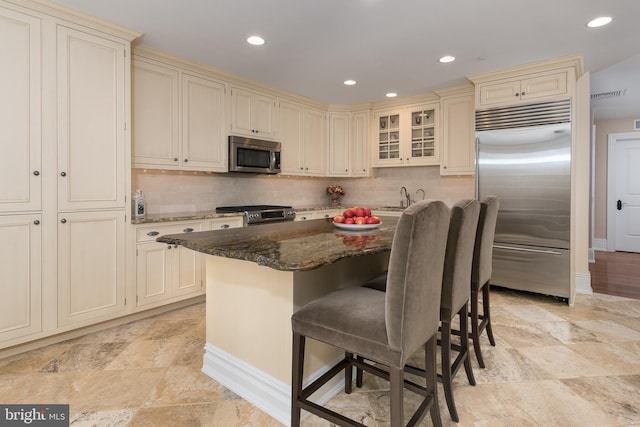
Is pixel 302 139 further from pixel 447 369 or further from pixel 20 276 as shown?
pixel 447 369

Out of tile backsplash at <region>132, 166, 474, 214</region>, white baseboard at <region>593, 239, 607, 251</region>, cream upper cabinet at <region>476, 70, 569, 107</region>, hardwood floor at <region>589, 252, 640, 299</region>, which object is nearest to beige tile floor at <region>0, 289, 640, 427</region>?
hardwood floor at <region>589, 252, 640, 299</region>

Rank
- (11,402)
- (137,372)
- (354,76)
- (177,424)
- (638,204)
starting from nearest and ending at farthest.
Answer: (177,424), (11,402), (137,372), (354,76), (638,204)

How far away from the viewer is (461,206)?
5.44 feet

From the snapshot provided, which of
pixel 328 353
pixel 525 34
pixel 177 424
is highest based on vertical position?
pixel 525 34

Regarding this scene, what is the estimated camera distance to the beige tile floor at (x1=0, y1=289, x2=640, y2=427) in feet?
5.65

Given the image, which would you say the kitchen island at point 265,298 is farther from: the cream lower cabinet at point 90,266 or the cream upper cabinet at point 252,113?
the cream upper cabinet at point 252,113

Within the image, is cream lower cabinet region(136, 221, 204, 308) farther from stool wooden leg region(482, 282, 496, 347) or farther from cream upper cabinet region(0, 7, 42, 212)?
stool wooden leg region(482, 282, 496, 347)

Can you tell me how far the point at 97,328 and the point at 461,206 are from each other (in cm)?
290

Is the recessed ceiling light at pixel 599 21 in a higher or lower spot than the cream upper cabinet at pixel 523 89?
higher

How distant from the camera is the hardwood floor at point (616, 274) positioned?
391cm

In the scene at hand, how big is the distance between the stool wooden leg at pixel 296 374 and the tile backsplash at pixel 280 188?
2670mm

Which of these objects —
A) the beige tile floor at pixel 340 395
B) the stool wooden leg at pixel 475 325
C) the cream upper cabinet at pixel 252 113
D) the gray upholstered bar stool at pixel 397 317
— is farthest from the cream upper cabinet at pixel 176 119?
the stool wooden leg at pixel 475 325

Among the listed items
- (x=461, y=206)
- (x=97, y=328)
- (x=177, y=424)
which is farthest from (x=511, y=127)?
(x=97, y=328)

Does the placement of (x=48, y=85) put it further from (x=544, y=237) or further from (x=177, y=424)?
(x=544, y=237)
